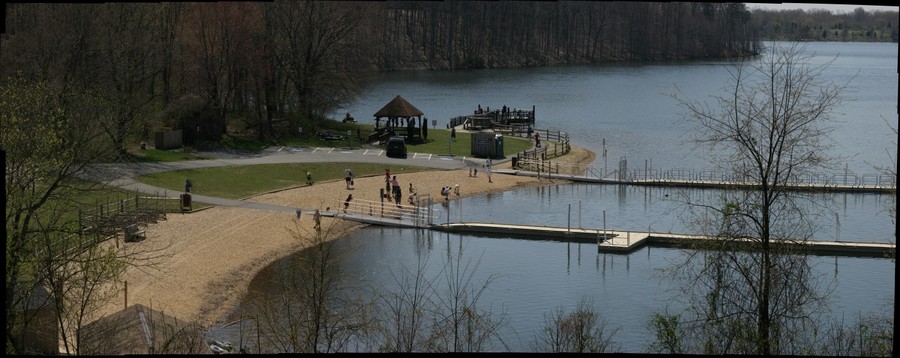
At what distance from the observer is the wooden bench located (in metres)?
38.4

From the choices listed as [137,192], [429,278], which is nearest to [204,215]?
[137,192]

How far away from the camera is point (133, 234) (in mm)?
38438

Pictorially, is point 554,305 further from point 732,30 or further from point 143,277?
point 732,30

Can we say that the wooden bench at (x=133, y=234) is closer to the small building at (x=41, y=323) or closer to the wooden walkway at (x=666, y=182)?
the small building at (x=41, y=323)

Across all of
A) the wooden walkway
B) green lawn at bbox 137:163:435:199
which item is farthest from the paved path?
the wooden walkway

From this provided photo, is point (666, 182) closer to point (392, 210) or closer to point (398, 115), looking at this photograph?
point (392, 210)

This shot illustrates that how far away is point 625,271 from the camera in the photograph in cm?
3950

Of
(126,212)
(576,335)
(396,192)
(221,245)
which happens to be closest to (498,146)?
(396,192)

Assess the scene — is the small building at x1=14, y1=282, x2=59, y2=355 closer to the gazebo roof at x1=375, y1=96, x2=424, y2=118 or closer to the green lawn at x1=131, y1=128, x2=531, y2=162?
→ the green lawn at x1=131, y1=128, x2=531, y2=162

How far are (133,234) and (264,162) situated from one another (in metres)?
18.3

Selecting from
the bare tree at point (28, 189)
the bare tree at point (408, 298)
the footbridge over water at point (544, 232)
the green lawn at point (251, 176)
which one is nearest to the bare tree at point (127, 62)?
the green lawn at point (251, 176)

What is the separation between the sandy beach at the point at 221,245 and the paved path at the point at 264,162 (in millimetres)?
2398

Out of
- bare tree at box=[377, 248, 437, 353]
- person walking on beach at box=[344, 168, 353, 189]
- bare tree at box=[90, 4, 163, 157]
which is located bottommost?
bare tree at box=[377, 248, 437, 353]

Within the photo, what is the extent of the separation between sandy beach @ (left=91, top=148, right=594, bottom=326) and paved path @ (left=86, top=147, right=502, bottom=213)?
94.4 inches
